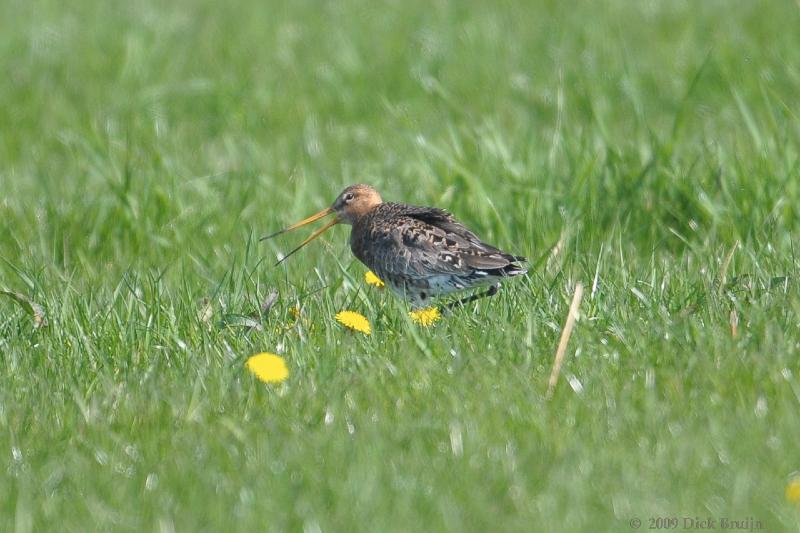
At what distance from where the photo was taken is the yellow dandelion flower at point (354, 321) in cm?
507

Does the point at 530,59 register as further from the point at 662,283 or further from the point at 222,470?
the point at 222,470

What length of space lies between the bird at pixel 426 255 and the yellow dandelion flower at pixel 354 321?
0.51 m

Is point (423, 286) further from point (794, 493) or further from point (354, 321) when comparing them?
point (794, 493)

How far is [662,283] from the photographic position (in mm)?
5398

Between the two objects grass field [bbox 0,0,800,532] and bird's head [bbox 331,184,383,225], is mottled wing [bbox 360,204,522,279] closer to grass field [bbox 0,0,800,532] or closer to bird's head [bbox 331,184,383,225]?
grass field [bbox 0,0,800,532]

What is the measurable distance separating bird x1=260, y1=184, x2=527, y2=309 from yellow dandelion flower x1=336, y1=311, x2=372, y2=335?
1.68ft

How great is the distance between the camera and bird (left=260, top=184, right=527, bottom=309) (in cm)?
558

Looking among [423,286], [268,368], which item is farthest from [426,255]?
[268,368]

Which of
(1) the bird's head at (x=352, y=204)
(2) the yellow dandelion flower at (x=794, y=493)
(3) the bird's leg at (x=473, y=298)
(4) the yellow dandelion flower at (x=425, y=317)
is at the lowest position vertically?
(1) the bird's head at (x=352, y=204)

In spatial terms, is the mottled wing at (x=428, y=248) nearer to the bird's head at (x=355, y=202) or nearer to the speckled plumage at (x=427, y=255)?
the speckled plumage at (x=427, y=255)

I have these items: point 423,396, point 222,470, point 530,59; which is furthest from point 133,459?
point 530,59

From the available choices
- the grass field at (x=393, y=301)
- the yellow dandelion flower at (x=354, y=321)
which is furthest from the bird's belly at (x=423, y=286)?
the yellow dandelion flower at (x=354, y=321)

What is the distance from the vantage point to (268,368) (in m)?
4.56

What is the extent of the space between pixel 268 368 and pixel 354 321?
61 cm
